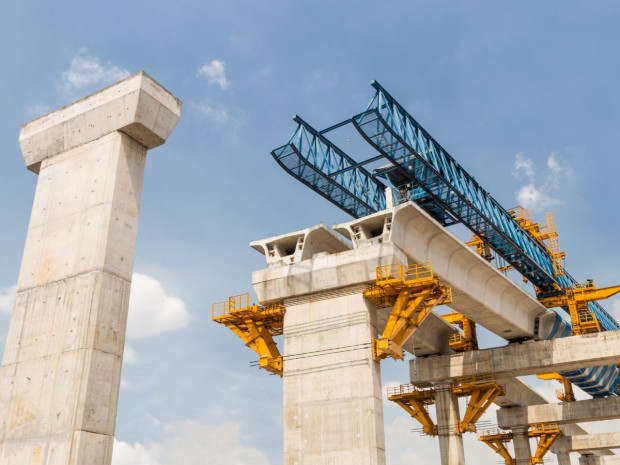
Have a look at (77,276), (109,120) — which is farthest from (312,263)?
(77,276)

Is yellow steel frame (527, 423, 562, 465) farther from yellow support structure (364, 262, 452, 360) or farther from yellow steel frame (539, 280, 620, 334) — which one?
yellow support structure (364, 262, 452, 360)

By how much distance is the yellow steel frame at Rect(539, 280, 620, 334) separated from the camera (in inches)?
1391

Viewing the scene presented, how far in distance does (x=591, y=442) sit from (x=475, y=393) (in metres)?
27.2

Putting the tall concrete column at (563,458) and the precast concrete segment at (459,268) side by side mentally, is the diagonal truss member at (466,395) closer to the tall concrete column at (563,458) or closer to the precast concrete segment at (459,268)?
the precast concrete segment at (459,268)

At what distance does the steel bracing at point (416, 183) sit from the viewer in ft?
93.4

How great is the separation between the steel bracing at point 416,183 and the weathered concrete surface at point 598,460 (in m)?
30.6

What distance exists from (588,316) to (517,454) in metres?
13.4

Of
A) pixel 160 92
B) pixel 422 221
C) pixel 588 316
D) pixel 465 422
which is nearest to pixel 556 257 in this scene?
pixel 588 316

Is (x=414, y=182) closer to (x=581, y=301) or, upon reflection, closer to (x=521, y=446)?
(x=581, y=301)

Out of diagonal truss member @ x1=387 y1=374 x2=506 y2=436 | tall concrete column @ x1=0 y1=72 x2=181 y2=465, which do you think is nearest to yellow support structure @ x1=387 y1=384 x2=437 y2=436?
diagonal truss member @ x1=387 y1=374 x2=506 y2=436

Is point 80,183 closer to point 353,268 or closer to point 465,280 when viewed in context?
point 353,268

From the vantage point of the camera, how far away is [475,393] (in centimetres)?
3538

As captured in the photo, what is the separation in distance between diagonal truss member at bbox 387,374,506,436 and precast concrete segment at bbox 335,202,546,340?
277 centimetres

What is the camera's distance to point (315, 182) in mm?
32781
